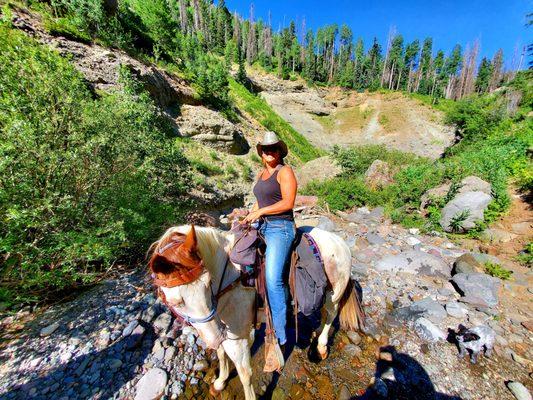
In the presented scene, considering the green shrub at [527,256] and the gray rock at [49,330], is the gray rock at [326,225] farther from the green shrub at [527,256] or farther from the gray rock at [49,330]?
the gray rock at [49,330]

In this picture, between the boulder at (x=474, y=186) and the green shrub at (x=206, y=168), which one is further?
the green shrub at (x=206, y=168)

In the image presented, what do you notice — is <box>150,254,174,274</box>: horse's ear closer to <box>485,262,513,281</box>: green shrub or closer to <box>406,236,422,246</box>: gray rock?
<box>485,262,513,281</box>: green shrub

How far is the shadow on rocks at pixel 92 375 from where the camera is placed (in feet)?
9.02

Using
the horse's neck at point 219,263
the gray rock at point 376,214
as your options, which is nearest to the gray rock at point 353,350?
the horse's neck at point 219,263

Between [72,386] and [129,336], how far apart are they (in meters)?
0.76

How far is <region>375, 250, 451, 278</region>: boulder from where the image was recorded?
5809 mm

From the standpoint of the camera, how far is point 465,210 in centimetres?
765

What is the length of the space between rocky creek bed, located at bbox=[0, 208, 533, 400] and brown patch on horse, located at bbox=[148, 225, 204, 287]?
91.9 inches

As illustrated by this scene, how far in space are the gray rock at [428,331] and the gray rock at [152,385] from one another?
4407mm

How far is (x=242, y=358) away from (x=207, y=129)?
15667 mm

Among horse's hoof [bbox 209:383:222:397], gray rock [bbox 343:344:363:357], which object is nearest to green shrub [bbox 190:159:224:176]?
horse's hoof [bbox 209:383:222:397]

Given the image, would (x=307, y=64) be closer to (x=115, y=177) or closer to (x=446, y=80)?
(x=446, y=80)

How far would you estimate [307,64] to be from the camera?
58.4 metres

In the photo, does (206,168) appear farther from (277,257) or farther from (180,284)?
(180,284)
